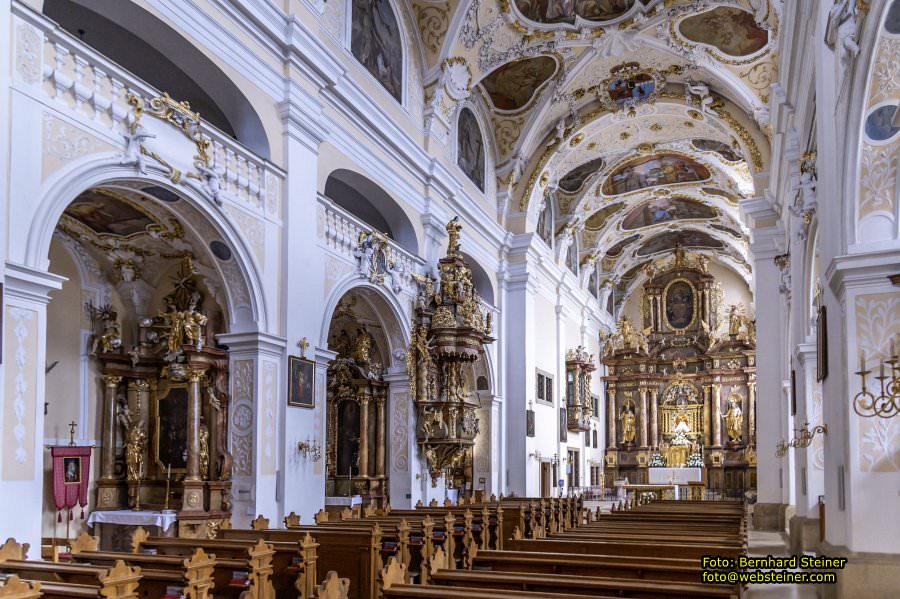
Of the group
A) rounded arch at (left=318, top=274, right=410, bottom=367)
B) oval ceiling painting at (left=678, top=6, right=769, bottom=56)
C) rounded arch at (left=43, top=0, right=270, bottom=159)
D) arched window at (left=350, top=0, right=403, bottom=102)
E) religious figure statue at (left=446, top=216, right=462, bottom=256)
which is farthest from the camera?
oval ceiling painting at (left=678, top=6, right=769, bottom=56)

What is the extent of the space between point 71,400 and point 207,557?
18.8ft

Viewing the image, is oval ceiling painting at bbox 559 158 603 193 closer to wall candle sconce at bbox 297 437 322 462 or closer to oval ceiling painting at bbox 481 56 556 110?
oval ceiling painting at bbox 481 56 556 110

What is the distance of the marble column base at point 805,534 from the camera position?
33.2 feet

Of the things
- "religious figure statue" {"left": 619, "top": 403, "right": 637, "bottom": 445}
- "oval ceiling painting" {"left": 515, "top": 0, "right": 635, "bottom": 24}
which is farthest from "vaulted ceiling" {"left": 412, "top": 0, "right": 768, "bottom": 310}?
"religious figure statue" {"left": 619, "top": 403, "right": 637, "bottom": 445}

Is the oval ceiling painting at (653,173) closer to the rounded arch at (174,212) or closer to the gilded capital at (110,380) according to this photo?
the rounded arch at (174,212)

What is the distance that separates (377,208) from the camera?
14320 mm

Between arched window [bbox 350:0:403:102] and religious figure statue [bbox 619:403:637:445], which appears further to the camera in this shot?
religious figure statue [bbox 619:403:637:445]

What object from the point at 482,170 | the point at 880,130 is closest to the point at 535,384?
the point at 482,170

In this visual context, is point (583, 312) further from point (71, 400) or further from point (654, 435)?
point (71, 400)

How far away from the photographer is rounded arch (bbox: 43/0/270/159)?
8664 mm

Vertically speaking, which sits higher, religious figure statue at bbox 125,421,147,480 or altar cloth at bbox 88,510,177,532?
religious figure statue at bbox 125,421,147,480

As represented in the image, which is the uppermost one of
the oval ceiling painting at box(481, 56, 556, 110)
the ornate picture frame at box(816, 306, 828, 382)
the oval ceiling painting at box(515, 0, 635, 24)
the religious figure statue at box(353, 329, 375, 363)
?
the oval ceiling painting at box(515, 0, 635, 24)

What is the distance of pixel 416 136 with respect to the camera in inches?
581

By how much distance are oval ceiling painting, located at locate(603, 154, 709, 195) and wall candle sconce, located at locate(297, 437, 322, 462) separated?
47.5 feet
